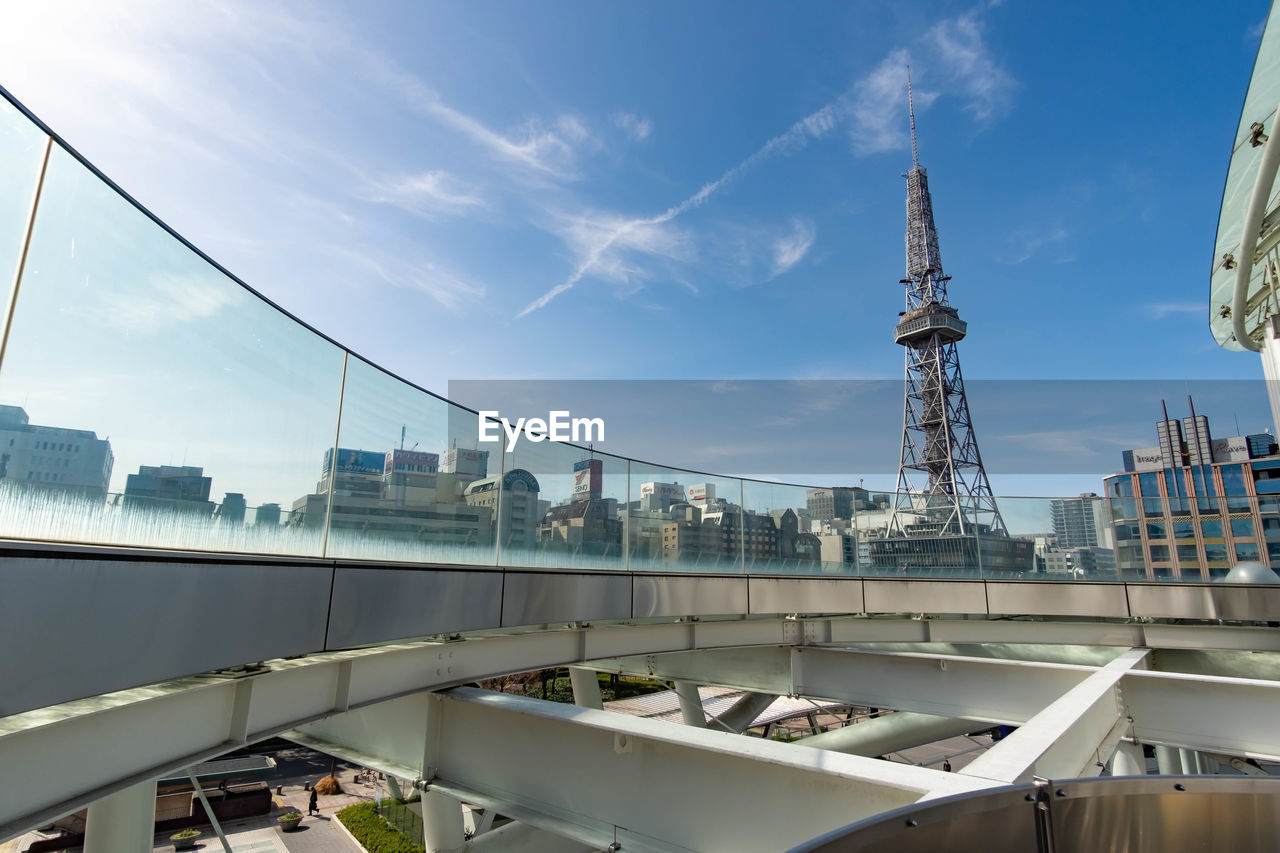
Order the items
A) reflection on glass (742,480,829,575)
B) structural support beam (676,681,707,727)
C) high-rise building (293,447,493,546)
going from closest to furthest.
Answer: high-rise building (293,447,493,546) → reflection on glass (742,480,829,575) → structural support beam (676,681,707,727)

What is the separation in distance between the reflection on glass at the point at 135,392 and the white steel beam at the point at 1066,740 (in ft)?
15.8

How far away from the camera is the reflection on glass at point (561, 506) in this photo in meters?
8.06

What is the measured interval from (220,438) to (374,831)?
105ft

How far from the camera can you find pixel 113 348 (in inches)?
136

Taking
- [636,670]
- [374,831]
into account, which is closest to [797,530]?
[636,670]

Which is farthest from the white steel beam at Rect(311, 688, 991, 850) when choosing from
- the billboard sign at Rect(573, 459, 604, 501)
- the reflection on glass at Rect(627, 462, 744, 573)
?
the reflection on glass at Rect(627, 462, 744, 573)

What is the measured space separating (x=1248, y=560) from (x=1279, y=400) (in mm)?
3304

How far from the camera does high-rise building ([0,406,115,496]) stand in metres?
2.92

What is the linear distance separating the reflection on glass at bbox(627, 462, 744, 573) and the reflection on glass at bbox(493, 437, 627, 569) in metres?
0.38

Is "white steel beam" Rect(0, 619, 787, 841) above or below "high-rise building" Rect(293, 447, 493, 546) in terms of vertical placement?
below

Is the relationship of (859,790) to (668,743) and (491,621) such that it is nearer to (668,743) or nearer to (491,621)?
(668,743)

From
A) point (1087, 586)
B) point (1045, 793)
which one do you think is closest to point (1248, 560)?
point (1087, 586)

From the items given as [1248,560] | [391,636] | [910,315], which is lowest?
[391,636]

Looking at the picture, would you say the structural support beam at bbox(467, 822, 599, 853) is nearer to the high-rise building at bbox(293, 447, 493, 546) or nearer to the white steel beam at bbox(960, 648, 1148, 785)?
the high-rise building at bbox(293, 447, 493, 546)
